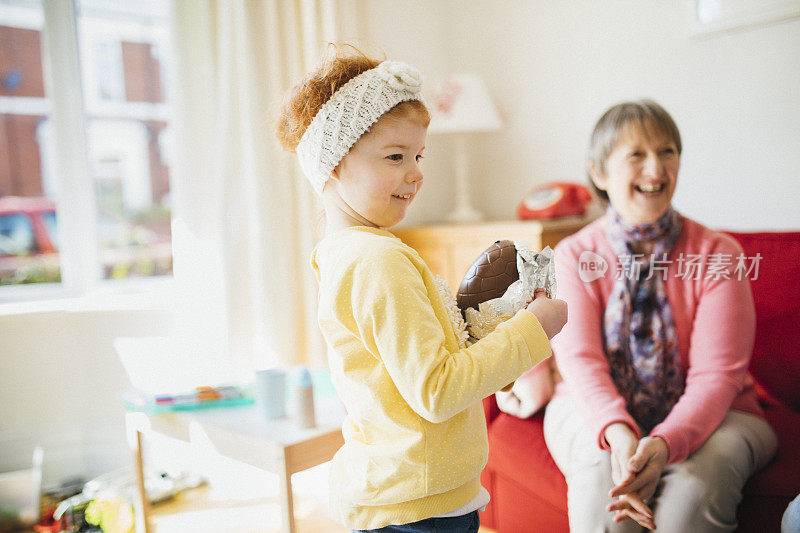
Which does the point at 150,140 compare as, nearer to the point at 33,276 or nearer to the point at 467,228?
the point at 33,276

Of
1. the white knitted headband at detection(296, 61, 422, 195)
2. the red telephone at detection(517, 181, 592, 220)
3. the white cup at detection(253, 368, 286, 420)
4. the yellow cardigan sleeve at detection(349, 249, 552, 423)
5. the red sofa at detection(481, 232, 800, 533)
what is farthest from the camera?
the red telephone at detection(517, 181, 592, 220)

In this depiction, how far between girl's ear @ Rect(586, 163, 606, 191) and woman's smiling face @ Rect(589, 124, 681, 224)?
0.20ft

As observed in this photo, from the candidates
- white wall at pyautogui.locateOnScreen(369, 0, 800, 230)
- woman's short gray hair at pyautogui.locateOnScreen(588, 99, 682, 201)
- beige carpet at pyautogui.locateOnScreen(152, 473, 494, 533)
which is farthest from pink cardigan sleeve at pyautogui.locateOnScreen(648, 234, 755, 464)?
beige carpet at pyautogui.locateOnScreen(152, 473, 494, 533)

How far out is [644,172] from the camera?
1.30m

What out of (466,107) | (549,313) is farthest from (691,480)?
(466,107)

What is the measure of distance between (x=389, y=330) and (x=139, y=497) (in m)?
1.52

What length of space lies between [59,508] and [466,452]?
1.70 meters

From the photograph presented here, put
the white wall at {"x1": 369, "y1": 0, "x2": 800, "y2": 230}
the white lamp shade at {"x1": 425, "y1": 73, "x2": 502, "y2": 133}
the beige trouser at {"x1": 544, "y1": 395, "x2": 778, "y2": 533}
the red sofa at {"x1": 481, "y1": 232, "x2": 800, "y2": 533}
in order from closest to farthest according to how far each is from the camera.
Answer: the beige trouser at {"x1": 544, "y1": 395, "x2": 778, "y2": 533} → the red sofa at {"x1": 481, "y1": 232, "x2": 800, "y2": 533} → the white wall at {"x1": 369, "y1": 0, "x2": 800, "y2": 230} → the white lamp shade at {"x1": 425, "y1": 73, "x2": 502, "y2": 133}

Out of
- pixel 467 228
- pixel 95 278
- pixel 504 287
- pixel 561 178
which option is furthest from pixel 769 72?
pixel 95 278

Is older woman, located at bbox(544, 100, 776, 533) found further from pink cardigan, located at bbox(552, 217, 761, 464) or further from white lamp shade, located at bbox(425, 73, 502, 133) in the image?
white lamp shade, located at bbox(425, 73, 502, 133)

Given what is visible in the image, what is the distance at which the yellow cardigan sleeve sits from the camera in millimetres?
722

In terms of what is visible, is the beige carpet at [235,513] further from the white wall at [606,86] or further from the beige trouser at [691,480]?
the white wall at [606,86]

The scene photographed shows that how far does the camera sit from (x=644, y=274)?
1301mm

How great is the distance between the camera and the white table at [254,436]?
1.40 metres
